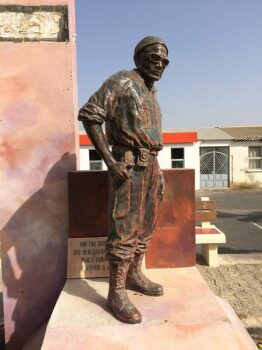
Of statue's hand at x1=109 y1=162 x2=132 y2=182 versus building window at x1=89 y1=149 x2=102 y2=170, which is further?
building window at x1=89 y1=149 x2=102 y2=170

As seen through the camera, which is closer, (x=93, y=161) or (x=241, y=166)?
(x=93, y=161)

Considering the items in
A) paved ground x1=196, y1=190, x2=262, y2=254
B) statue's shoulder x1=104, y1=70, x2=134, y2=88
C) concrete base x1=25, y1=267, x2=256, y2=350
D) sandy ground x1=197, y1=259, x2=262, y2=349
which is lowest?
sandy ground x1=197, y1=259, x2=262, y2=349

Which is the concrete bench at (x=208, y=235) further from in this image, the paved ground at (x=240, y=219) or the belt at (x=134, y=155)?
the belt at (x=134, y=155)

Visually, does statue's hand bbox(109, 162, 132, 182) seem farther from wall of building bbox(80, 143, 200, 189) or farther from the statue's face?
wall of building bbox(80, 143, 200, 189)

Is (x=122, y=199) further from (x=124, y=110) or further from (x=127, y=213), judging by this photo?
(x=124, y=110)

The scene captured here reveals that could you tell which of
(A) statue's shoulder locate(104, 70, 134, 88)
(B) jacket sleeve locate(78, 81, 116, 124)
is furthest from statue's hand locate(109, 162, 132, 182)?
(A) statue's shoulder locate(104, 70, 134, 88)

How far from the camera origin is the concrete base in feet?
6.91

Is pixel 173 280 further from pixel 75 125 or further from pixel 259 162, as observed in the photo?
pixel 259 162

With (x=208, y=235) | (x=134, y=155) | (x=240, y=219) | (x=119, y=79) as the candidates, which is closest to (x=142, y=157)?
(x=134, y=155)

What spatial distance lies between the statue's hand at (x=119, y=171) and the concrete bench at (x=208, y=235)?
12.0 feet

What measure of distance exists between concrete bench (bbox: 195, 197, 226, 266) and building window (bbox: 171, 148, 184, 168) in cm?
1071

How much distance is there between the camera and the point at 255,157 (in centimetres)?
1788

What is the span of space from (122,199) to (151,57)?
934 mm

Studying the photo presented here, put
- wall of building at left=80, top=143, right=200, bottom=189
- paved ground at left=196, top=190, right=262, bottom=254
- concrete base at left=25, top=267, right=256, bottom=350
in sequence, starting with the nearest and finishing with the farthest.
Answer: concrete base at left=25, top=267, right=256, bottom=350 < paved ground at left=196, top=190, right=262, bottom=254 < wall of building at left=80, top=143, right=200, bottom=189
